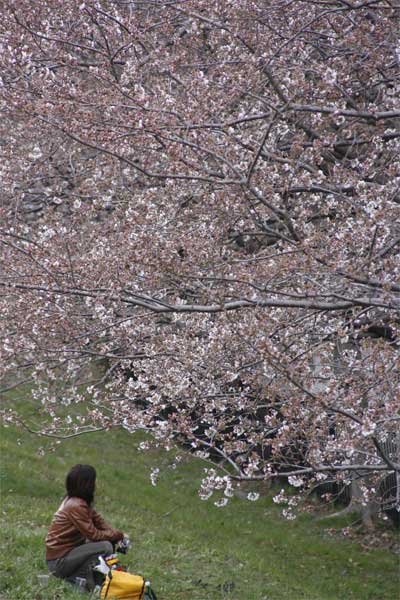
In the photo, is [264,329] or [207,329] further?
[207,329]

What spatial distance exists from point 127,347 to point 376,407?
2823mm

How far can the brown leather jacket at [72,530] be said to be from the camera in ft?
19.5

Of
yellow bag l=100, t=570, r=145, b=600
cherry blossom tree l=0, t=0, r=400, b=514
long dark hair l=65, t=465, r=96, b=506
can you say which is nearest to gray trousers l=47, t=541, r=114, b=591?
long dark hair l=65, t=465, r=96, b=506

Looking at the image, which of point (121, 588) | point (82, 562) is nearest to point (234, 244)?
point (82, 562)

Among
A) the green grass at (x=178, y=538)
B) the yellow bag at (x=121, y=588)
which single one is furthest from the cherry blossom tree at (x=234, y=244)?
the green grass at (x=178, y=538)

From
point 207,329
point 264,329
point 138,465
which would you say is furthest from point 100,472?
point 264,329

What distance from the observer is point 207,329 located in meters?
6.94

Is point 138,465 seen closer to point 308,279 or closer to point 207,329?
point 207,329

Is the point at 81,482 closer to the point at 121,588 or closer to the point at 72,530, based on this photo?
the point at 72,530

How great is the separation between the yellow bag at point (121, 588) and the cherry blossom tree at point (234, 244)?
0.77 m

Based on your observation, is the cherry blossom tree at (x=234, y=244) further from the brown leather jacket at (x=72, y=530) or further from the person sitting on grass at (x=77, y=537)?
the brown leather jacket at (x=72, y=530)

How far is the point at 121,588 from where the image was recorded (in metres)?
5.48

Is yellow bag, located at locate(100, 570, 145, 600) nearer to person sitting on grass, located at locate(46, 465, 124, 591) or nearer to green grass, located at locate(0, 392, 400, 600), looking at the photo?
green grass, located at locate(0, 392, 400, 600)

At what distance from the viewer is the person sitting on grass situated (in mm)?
5965
